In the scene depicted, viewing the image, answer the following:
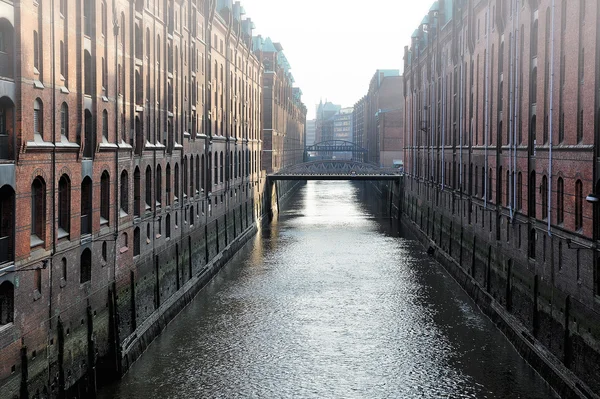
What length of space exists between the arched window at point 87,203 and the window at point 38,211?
364 centimetres

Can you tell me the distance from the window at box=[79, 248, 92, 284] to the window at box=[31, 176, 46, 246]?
351 centimetres

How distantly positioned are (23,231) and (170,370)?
8434 mm

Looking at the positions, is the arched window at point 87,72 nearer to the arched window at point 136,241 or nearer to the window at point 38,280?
the window at point 38,280

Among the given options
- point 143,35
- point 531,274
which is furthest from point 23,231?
point 531,274

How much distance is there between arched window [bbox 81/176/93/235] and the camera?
23.6 meters

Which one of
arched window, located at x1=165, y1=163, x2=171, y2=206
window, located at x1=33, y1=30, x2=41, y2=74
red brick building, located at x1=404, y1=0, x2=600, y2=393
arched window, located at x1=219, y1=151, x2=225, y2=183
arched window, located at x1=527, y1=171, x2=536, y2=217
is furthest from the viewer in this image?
arched window, located at x1=219, y1=151, x2=225, y2=183

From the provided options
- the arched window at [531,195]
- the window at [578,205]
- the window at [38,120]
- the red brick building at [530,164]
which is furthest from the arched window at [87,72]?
the arched window at [531,195]

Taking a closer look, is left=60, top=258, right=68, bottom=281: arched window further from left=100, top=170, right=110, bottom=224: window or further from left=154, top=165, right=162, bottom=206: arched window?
left=154, top=165, right=162, bottom=206: arched window

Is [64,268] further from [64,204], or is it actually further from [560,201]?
[560,201]

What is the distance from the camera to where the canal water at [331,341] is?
23.5 meters

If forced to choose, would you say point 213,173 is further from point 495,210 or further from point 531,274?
point 531,274

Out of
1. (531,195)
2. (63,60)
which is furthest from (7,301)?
(531,195)

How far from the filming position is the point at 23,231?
60.4ft

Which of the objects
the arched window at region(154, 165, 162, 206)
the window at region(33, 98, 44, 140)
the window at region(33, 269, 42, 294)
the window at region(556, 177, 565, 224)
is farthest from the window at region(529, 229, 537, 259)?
the window at region(33, 98, 44, 140)
